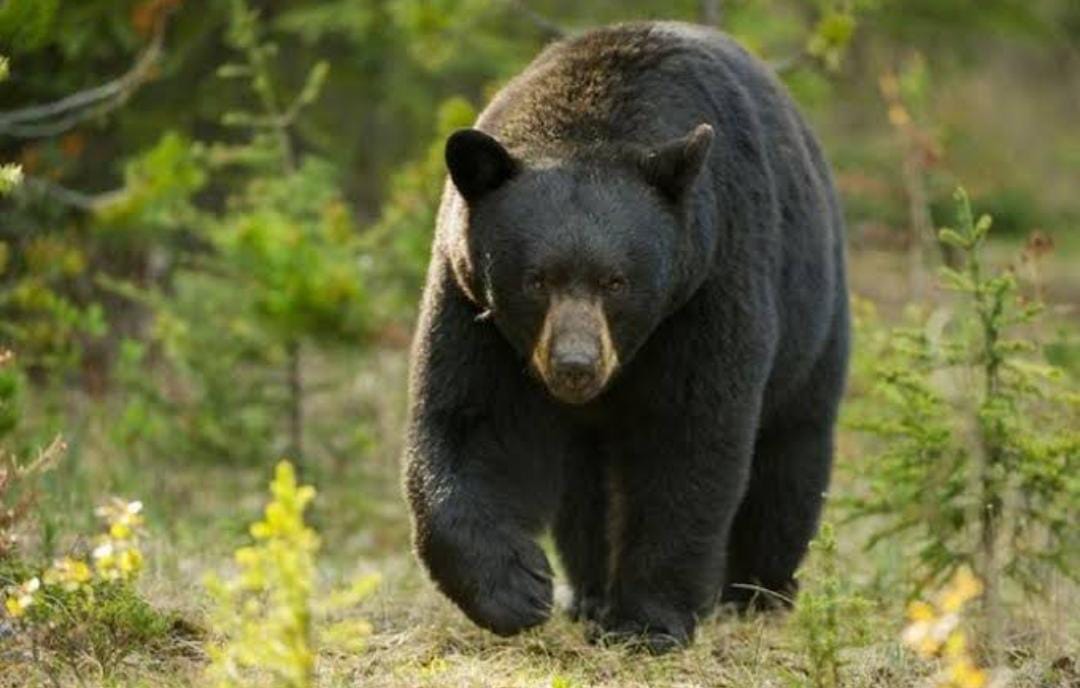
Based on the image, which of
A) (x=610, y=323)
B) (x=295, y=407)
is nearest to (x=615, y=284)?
(x=610, y=323)

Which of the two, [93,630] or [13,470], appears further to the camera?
[13,470]

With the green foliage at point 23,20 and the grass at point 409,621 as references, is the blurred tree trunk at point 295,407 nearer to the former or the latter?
the grass at point 409,621

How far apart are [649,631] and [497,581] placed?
0.59 meters

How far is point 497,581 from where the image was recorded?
5656mm

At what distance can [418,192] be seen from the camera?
9.70 metres

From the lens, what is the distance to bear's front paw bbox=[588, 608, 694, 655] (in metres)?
5.92

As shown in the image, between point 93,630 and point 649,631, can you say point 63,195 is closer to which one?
point 649,631

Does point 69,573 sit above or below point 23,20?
below

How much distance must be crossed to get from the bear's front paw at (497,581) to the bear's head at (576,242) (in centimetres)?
54

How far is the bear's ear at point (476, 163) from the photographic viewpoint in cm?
552

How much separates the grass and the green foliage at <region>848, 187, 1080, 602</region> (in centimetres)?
22

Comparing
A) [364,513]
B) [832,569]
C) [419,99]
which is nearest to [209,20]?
[419,99]

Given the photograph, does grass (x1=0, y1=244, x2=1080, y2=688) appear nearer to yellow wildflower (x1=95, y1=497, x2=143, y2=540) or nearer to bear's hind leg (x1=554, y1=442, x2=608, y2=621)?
bear's hind leg (x1=554, y1=442, x2=608, y2=621)

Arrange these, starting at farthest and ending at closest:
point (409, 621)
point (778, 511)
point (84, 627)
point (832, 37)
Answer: point (832, 37), point (778, 511), point (409, 621), point (84, 627)
